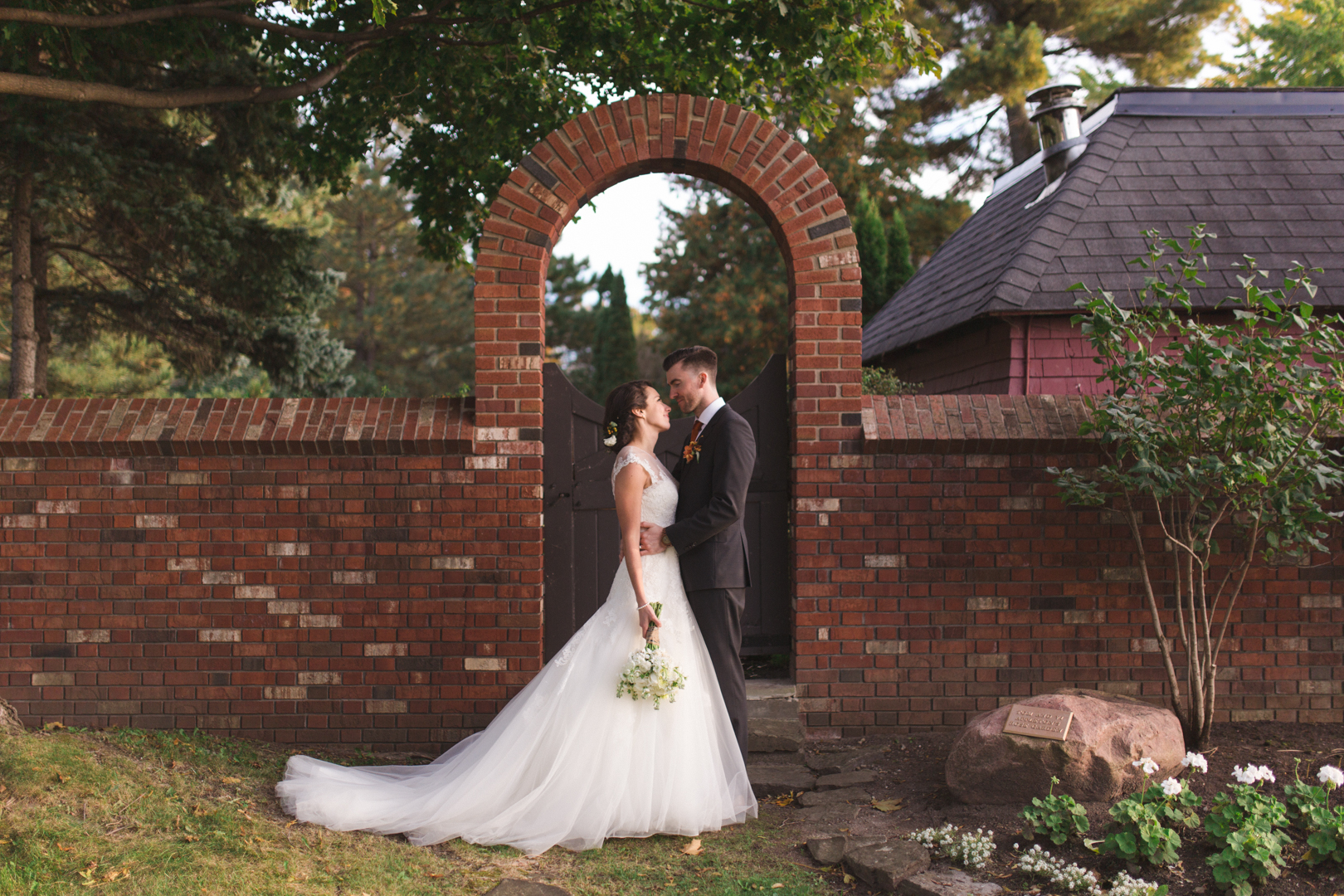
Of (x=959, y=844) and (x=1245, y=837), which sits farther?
(x=959, y=844)

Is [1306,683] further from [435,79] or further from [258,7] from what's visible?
[258,7]

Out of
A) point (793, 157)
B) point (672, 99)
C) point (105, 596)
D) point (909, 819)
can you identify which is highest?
point (672, 99)

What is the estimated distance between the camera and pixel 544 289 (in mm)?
4977

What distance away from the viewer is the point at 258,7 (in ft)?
25.8

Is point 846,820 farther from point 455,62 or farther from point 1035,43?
point 1035,43

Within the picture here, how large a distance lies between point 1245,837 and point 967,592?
1.92 metres

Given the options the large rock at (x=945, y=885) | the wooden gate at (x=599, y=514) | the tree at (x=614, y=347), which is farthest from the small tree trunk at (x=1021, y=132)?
the large rock at (x=945, y=885)

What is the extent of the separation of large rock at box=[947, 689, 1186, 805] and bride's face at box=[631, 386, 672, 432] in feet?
6.53

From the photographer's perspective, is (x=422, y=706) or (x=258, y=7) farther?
(x=258, y=7)

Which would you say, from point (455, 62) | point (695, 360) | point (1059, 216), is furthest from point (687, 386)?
point (1059, 216)

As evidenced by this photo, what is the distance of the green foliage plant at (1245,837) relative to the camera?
123 inches

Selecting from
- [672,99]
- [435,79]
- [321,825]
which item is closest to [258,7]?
[435,79]

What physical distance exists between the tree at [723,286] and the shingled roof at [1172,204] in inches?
441

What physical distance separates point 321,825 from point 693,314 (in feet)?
68.0
